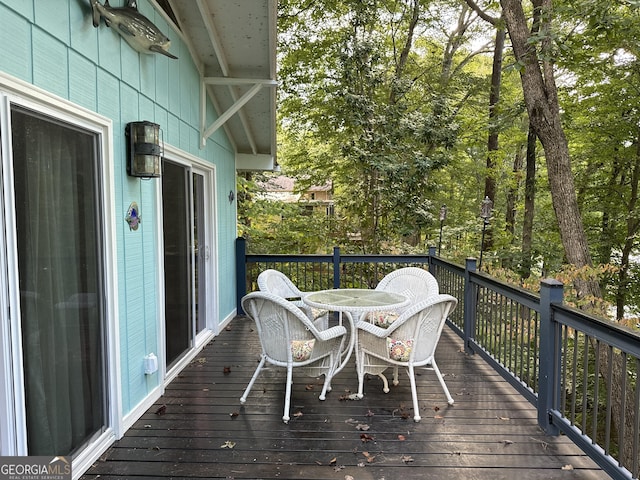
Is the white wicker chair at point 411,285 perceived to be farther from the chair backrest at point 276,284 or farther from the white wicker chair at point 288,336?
the white wicker chair at point 288,336

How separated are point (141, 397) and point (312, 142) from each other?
8.27 meters

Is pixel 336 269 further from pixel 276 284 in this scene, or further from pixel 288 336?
pixel 288 336

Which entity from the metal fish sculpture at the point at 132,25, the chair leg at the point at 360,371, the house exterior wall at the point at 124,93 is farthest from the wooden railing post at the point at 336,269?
the metal fish sculpture at the point at 132,25

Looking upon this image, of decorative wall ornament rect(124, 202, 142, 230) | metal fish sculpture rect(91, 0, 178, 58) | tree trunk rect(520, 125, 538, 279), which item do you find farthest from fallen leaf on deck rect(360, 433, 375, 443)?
tree trunk rect(520, 125, 538, 279)

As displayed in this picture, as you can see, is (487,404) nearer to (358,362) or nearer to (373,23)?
(358,362)

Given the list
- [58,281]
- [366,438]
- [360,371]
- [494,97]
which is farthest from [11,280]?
[494,97]

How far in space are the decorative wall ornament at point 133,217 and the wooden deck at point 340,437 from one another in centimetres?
136

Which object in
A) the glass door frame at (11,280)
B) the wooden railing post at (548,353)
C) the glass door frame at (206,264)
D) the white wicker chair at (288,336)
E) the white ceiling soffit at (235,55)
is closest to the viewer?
the glass door frame at (11,280)

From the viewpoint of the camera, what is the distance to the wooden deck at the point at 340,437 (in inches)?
92.0

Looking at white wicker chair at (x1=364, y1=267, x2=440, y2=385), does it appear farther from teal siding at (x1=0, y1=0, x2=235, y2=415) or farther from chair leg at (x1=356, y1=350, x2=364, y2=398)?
teal siding at (x1=0, y1=0, x2=235, y2=415)

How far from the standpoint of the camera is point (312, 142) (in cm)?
1040

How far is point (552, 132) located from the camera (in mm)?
6184

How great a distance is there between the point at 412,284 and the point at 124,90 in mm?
3106

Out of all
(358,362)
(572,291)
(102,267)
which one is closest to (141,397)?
(102,267)
